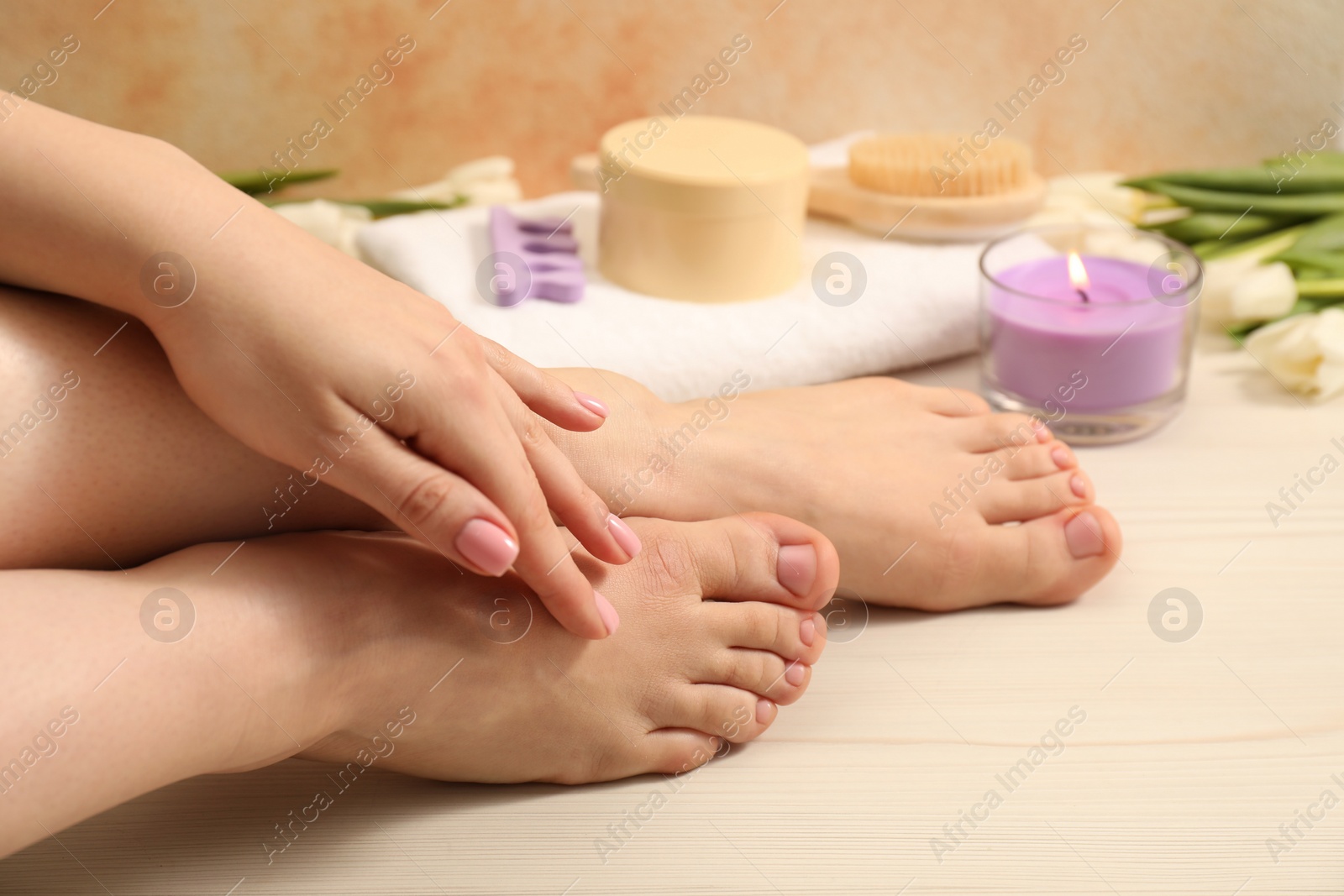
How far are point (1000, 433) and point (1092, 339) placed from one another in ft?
0.52

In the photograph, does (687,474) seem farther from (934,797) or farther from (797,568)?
(934,797)

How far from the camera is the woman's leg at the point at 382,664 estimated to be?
59 cm

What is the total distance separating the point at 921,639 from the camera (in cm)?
89

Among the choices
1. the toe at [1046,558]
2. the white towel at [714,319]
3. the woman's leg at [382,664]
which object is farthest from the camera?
the white towel at [714,319]

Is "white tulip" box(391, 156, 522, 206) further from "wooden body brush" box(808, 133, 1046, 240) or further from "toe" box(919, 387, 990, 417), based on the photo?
"toe" box(919, 387, 990, 417)

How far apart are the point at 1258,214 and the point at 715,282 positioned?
662mm

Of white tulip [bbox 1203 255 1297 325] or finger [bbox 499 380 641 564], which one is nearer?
finger [bbox 499 380 641 564]

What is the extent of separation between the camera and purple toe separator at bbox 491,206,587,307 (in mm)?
1194

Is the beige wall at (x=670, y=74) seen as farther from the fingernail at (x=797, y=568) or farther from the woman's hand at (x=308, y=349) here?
the fingernail at (x=797, y=568)

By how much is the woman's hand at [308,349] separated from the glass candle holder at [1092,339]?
55cm

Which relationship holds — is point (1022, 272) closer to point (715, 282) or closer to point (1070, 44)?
point (715, 282)

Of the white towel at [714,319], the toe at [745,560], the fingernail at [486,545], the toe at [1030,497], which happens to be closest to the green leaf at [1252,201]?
the white towel at [714,319]

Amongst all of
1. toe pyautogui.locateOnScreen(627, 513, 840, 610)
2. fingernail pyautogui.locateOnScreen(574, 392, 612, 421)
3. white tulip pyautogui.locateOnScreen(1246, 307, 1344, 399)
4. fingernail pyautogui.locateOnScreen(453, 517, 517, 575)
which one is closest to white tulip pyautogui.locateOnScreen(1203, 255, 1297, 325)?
white tulip pyautogui.locateOnScreen(1246, 307, 1344, 399)

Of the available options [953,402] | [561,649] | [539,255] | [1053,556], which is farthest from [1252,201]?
[561,649]
